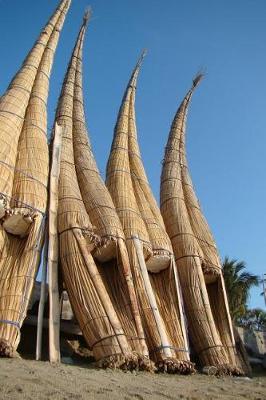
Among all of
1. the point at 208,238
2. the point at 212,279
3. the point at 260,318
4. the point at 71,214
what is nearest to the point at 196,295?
the point at 212,279

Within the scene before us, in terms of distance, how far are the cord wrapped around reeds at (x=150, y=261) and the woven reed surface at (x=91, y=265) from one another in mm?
402

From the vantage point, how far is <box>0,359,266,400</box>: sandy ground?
413 cm

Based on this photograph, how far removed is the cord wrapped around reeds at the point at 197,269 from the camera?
800 centimetres

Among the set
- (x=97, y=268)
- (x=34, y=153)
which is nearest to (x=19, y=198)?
(x=34, y=153)

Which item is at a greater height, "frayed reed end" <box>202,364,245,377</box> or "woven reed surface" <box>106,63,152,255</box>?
"woven reed surface" <box>106,63,152,255</box>

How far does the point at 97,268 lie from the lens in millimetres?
7602

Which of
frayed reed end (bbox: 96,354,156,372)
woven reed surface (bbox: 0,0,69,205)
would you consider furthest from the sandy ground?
woven reed surface (bbox: 0,0,69,205)

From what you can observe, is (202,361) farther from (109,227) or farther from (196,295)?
(109,227)

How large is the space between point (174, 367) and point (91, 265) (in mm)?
1884

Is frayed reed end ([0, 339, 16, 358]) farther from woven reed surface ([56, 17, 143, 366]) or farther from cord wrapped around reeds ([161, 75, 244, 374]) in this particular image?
cord wrapped around reeds ([161, 75, 244, 374])

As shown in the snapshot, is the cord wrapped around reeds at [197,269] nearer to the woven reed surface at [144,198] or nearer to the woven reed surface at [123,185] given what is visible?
the woven reed surface at [144,198]

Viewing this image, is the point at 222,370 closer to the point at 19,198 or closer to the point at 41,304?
the point at 41,304

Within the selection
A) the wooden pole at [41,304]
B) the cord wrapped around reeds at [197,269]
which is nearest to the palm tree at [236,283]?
the cord wrapped around reeds at [197,269]

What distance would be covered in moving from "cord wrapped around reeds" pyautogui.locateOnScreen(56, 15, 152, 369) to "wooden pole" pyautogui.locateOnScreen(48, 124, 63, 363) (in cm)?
11
